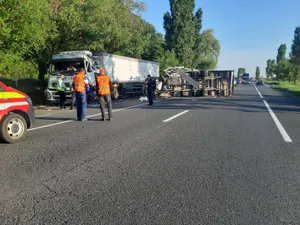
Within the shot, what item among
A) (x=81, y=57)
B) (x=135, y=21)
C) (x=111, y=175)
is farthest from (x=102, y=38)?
(x=111, y=175)

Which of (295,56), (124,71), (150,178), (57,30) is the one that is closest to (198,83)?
(124,71)

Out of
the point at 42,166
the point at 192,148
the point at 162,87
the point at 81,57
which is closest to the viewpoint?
the point at 42,166

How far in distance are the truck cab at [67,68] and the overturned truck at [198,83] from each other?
312 inches

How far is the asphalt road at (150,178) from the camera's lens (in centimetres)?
301

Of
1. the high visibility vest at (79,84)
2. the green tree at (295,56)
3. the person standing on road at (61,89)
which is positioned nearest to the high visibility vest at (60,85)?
the person standing on road at (61,89)

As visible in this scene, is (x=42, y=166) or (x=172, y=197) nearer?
(x=172, y=197)

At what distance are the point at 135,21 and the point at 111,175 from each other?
88.4 ft

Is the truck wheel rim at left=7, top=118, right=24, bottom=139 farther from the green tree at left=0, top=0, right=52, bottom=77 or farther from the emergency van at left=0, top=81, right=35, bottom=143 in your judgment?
the green tree at left=0, top=0, right=52, bottom=77

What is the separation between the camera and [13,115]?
246 inches

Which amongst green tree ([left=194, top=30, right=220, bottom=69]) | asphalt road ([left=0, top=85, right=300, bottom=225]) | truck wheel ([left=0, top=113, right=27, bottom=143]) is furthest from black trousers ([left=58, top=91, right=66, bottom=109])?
green tree ([left=194, top=30, right=220, bottom=69])

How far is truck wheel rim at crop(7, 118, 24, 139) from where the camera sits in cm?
620

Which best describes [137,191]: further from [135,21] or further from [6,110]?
[135,21]

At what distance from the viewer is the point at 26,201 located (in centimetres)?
331

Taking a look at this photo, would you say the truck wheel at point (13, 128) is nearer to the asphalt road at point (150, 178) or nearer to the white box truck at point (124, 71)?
the asphalt road at point (150, 178)
